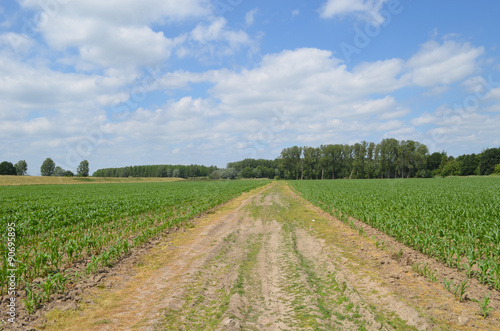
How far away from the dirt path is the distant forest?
339 ft

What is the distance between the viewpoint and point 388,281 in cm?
605

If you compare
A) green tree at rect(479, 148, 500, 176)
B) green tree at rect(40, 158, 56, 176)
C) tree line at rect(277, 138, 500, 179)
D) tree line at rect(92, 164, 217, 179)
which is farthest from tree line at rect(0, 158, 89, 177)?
green tree at rect(479, 148, 500, 176)

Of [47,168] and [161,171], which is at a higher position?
[47,168]

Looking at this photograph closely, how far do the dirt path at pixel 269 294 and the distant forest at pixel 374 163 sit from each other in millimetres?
103282

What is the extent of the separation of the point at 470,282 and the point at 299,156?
374 ft

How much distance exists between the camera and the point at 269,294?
17.8 feet

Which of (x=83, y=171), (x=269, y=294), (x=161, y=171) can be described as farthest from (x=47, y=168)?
(x=269, y=294)

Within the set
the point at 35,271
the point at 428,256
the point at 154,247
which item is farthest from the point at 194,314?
the point at 428,256

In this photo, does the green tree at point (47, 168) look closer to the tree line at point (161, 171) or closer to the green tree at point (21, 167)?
the green tree at point (21, 167)

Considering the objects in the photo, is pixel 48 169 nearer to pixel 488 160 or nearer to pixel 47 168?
pixel 47 168

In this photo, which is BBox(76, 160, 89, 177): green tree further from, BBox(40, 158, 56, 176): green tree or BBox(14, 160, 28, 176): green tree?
BBox(14, 160, 28, 176): green tree

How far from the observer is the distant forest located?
3745 inches

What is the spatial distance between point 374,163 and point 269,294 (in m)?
110

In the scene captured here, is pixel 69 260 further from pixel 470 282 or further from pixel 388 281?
pixel 470 282
